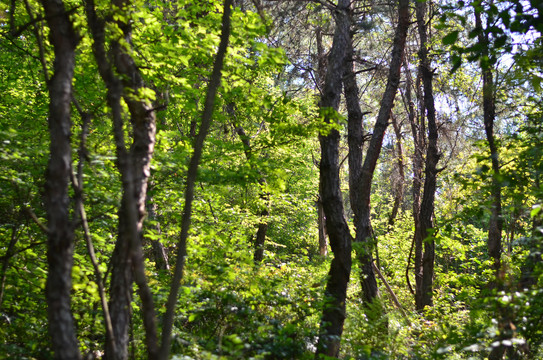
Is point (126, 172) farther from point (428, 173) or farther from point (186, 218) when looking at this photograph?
point (428, 173)

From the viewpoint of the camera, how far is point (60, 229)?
2766mm

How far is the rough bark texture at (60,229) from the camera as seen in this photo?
272cm

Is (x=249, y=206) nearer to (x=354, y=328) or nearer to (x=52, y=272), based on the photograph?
(x=354, y=328)

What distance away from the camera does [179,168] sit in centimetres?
614

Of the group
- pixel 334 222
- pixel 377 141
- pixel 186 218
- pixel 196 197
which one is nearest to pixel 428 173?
pixel 377 141

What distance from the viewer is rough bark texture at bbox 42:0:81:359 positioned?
272 cm

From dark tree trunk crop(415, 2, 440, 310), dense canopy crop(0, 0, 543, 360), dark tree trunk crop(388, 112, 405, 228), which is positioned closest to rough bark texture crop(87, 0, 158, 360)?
dense canopy crop(0, 0, 543, 360)

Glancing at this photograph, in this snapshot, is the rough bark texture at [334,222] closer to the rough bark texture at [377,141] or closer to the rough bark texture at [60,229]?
the rough bark texture at [377,141]

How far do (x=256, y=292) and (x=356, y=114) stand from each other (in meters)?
5.28

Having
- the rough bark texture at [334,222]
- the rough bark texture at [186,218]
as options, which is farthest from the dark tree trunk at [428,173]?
the rough bark texture at [186,218]

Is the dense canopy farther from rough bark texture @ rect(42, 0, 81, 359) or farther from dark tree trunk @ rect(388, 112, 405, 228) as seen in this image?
dark tree trunk @ rect(388, 112, 405, 228)

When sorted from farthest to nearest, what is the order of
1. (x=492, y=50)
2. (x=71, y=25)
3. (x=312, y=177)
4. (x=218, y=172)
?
(x=312, y=177) < (x=218, y=172) < (x=492, y=50) < (x=71, y=25)

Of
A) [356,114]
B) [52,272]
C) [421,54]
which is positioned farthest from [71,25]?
[421,54]

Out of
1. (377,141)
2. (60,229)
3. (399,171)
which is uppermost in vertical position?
(399,171)
